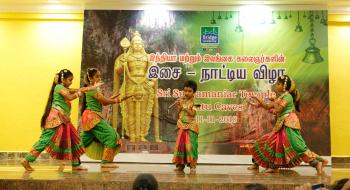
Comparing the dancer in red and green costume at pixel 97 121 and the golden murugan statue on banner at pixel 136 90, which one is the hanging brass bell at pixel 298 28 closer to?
Answer: the golden murugan statue on banner at pixel 136 90

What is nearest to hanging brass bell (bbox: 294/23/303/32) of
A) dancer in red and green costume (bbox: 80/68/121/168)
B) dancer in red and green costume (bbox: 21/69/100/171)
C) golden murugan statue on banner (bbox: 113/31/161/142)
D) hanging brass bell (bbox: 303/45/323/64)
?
hanging brass bell (bbox: 303/45/323/64)

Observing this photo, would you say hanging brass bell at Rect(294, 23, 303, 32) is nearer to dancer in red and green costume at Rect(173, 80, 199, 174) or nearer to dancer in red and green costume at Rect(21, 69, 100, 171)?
dancer in red and green costume at Rect(173, 80, 199, 174)

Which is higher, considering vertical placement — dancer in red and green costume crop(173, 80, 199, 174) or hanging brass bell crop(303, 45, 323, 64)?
hanging brass bell crop(303, 45, 323, 64)

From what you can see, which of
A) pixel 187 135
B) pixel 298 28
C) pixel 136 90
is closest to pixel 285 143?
pixel 187 135

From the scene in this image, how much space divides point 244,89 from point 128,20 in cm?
264

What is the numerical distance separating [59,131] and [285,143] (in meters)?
3.13

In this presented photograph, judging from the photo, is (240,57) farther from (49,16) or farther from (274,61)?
(49,16)

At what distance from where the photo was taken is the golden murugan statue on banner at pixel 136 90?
8992mm

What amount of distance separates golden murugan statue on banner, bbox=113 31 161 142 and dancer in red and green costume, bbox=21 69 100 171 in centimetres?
239

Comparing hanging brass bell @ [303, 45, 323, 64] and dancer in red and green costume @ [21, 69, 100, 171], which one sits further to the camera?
hanging brass bell @ [303, 45, 323, 64]

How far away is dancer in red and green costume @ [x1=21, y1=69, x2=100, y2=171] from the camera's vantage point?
6.33m

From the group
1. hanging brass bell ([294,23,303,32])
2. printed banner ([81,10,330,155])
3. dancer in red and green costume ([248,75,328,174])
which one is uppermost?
hanging brass bell ([294,23,303,32])

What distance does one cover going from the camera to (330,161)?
28.3 feet

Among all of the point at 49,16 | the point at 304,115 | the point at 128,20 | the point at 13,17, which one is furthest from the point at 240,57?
the point at 13,17
